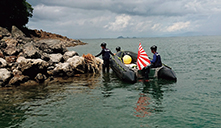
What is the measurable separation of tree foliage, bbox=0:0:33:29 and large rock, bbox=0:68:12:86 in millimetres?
32725

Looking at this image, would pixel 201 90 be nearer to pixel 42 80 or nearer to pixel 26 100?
pixel 26 100

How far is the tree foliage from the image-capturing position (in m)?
39.6

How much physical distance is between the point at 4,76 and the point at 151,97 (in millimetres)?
9678

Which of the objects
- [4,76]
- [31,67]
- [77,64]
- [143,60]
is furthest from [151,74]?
[4,76]

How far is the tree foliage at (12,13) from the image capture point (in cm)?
3956

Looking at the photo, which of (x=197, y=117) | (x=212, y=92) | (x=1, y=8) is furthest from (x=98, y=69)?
(x=1, y=8)

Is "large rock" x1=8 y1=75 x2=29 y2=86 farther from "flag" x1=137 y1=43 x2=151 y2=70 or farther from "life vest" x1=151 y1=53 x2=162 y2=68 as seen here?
"life vest" x1=151 y1=53 x2=162 y2=68

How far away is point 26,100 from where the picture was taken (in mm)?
9195

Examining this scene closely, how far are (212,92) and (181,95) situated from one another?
1.85 meters

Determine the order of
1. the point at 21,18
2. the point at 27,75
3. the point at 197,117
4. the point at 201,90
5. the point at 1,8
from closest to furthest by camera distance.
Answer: the point at 197,117, the point at 201,90, the point at 27,75, the point at 1,8, the point at 21,18

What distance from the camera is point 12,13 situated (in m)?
42.0

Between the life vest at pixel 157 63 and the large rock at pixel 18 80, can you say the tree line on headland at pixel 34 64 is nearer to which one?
the large rock at pixel 18 80

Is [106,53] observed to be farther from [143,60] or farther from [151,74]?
[151,74]

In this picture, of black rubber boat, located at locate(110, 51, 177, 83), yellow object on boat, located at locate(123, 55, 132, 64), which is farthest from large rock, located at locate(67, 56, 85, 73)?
black rubber boat, located at locate(110, 51, 177, 83)
